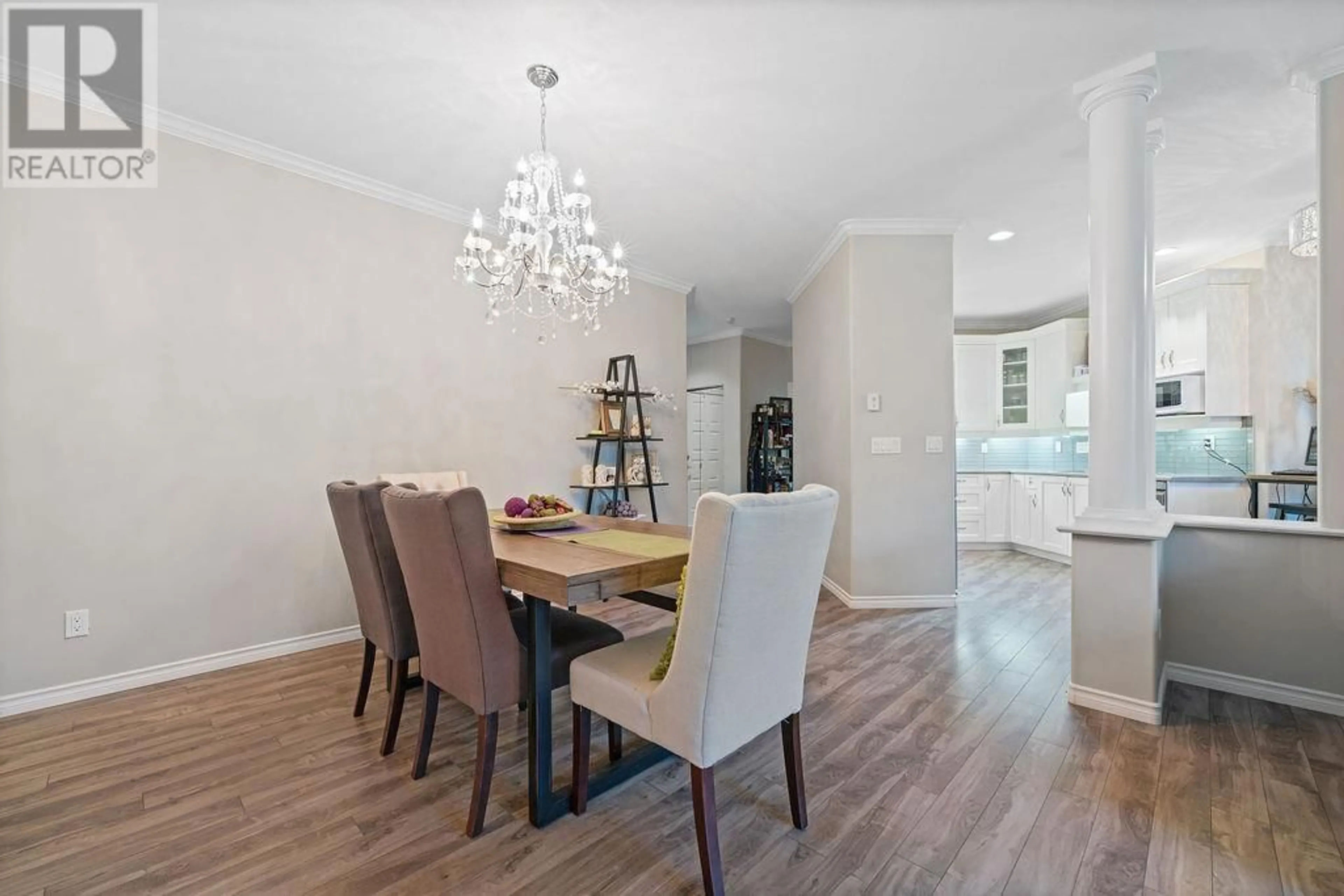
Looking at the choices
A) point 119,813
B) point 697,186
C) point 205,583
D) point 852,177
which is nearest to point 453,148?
point 697,186

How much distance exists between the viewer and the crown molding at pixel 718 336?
698 centimetres

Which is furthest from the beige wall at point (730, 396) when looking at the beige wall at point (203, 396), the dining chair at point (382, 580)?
the dining chair at point (382, 580)

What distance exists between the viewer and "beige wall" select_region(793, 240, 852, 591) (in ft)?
12.9

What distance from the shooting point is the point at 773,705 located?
1513mm

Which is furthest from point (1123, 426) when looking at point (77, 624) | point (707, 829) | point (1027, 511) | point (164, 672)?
point (77, 624)

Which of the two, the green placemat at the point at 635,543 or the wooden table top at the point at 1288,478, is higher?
the wooden table top at the point at 1288,478

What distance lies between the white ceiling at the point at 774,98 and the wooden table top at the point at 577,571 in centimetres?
187

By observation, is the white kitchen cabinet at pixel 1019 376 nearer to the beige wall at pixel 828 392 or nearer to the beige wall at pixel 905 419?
the beige wall at pixel 828 392

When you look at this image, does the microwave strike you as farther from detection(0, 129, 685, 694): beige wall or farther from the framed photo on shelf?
detection(0, 129, 685, 694): beige wall

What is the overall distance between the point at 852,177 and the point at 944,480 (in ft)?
6.69

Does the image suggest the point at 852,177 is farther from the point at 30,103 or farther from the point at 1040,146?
the point at 30,103

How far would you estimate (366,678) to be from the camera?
2234 mm

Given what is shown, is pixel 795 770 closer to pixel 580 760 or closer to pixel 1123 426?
pixel 580 760

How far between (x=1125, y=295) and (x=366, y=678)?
344 cm
